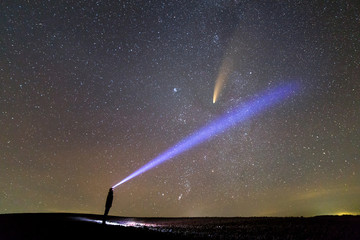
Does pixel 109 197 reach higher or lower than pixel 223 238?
higher

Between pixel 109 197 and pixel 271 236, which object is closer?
pixel 271 236

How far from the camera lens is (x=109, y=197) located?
15203mm

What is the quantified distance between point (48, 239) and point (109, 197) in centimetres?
709

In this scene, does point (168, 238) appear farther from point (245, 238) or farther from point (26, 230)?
point (26, 230)

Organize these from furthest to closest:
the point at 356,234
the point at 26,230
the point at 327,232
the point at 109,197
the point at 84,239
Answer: the point at 109,197 < the point at 26,230 < the point at 84,239 < the point at 327,232 < the point at 356,234

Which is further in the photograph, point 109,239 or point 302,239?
point 109,239

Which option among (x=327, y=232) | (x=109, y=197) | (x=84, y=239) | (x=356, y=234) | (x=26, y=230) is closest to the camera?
(x=356, y=234)

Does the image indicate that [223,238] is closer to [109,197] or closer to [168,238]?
[168,238]

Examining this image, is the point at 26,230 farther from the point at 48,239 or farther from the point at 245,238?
the point at 245,238

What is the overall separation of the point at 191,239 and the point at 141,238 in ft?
6.17

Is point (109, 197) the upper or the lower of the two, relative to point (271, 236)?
upper

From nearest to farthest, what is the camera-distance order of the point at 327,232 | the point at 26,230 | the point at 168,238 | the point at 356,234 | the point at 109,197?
the point at 356,234 → the point at 327,232 → the point at 168,238 → the point at 26,230 → the point at 109,197

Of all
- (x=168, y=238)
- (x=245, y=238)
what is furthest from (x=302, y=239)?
(x=168, y=238)

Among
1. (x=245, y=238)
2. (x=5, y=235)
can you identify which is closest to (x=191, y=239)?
(x=245, y=238)
